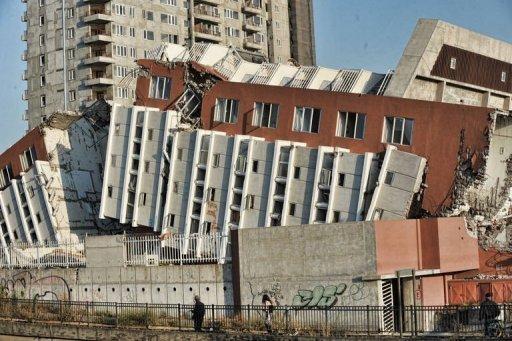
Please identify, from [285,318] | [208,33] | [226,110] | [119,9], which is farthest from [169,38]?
[285,318]

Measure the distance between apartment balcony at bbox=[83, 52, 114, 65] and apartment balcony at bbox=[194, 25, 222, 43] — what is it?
517 inches

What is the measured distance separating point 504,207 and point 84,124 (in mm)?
27481

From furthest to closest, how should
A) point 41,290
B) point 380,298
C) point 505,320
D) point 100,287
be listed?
point 41,290
point 100,287
point 380,298
point 505,320

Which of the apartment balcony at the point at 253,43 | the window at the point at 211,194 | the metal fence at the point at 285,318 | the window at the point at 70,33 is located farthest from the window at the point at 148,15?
the metal fence at the point at 285,318

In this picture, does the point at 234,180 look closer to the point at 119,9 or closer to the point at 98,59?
the point at 98,59

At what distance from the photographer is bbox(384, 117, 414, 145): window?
44250mm

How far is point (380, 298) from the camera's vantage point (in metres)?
33.7

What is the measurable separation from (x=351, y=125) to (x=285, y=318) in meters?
15.1

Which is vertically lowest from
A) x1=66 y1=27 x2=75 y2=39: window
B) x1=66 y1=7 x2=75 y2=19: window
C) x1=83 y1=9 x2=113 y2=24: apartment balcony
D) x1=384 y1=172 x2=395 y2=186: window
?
x1=384 y1=172 x2=395 y2=186: window

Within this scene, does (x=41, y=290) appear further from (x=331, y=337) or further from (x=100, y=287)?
(x=331, y=337)

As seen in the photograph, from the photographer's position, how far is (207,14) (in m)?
114

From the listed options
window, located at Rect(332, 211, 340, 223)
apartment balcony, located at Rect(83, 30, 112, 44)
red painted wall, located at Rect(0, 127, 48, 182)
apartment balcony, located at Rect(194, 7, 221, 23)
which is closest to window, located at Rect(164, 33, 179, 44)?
apartment balcony, located at Rect(194, 7, 221, 23)

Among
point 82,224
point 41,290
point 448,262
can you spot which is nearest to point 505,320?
point 448,262

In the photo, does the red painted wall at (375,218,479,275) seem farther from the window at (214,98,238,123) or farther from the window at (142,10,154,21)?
the window at (142,10,154,21)
